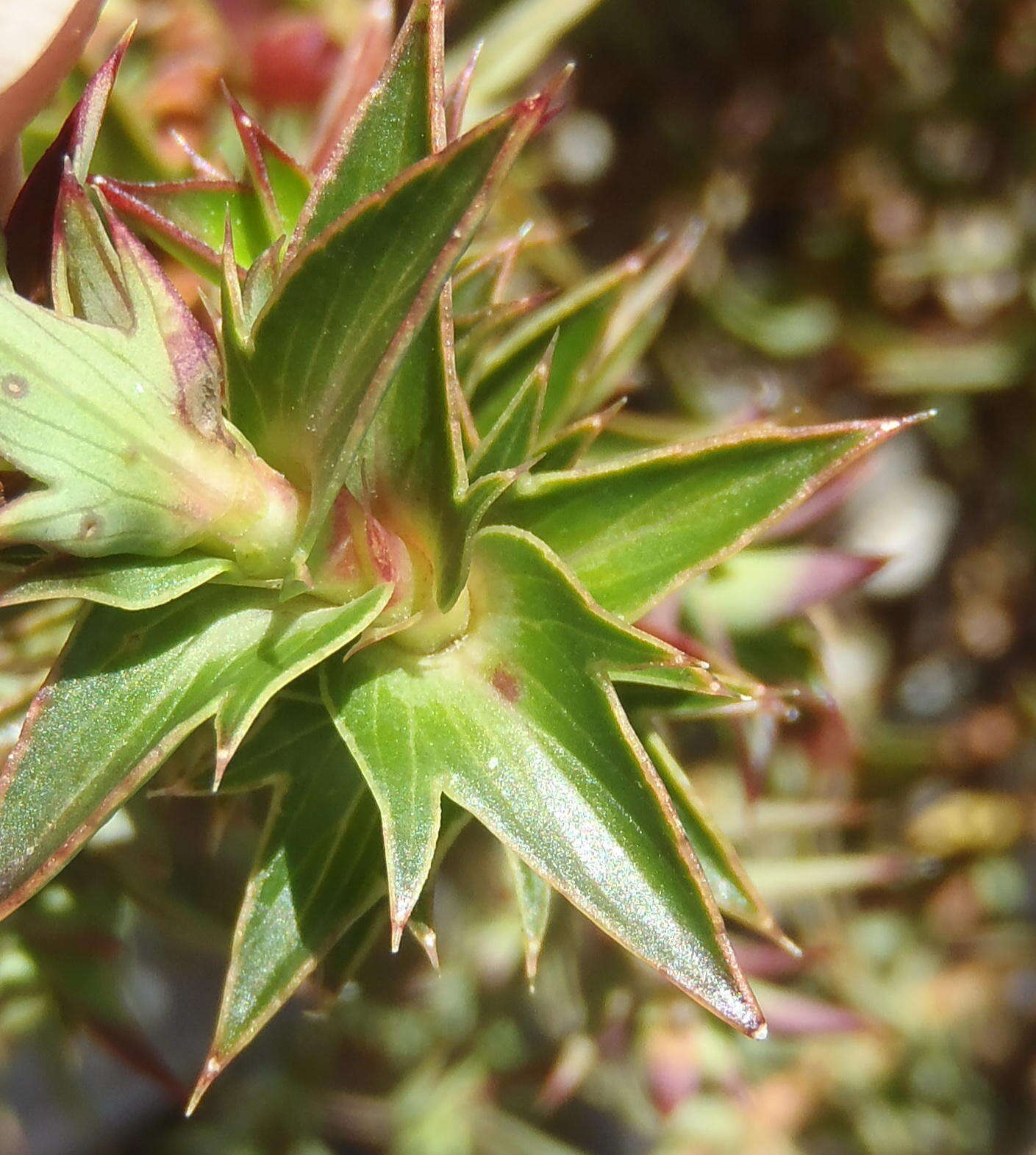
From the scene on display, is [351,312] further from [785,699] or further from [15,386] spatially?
[785,699]

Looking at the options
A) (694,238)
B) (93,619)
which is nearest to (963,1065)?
(694,238)

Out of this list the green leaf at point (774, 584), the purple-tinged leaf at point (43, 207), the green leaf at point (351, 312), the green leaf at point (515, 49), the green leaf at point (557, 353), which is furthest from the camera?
the green leaf at point (515, 49)

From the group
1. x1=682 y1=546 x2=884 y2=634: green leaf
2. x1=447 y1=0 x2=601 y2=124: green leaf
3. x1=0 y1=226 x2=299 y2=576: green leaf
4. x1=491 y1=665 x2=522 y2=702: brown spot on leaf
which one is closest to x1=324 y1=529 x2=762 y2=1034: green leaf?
x1=491 y1=665 x2=522 y2=702: brown spot on leaf

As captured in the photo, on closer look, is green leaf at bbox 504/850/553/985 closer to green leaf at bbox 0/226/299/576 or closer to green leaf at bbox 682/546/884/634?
green leaf at bbox 0/226/299/576

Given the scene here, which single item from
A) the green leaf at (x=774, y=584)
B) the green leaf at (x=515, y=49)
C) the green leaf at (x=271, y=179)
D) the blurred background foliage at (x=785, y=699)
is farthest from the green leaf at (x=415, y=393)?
the green leaf at (x=515, y=49)

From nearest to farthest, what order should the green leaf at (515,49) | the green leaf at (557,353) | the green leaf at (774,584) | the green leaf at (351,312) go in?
the green leaf at (351,312), the green leaf at (557,353), the green leaf at (774,584), the green leaf at (515,49)

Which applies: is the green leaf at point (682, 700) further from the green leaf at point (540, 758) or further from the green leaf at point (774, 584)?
the green leaf at point (774, 584)

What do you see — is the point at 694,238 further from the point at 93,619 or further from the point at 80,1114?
the point at 80,1114
